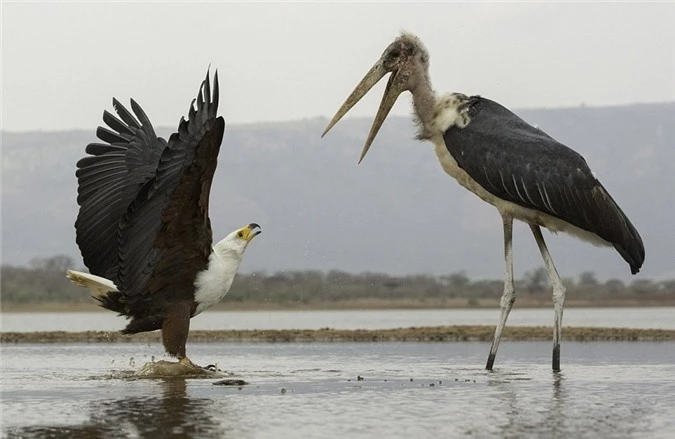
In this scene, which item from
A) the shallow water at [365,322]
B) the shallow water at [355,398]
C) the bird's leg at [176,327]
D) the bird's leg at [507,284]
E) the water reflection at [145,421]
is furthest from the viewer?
the shallow water at [365,322]

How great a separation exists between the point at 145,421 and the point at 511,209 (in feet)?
18.5

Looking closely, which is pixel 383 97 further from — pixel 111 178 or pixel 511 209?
pixel 111 178

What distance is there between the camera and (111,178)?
1377 centimetres

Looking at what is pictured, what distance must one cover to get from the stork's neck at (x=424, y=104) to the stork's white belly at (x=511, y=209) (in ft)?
0.62

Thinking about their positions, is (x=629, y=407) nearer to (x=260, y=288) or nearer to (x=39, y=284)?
(x=260, y=288)

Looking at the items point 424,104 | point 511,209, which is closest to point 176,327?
point 511,209

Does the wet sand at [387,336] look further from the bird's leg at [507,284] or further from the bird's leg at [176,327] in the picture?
the bird's leg at [176,327]

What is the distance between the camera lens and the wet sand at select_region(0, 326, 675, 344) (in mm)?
20781

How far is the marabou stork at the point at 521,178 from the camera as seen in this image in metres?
12.6

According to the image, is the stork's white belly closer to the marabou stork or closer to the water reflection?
the marabou stork

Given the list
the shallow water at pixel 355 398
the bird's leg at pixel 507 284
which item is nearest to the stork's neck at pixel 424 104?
the bird's leg at pixel 507 284

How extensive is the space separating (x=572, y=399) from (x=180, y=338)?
4.12 meters

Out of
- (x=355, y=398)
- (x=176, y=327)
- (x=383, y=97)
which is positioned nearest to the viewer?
(x=355, y=398)

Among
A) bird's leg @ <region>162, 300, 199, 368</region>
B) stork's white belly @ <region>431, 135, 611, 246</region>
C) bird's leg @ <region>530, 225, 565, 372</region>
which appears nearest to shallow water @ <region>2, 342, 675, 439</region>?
bird's leg @ <region>530, 225, 565, 372</region>
